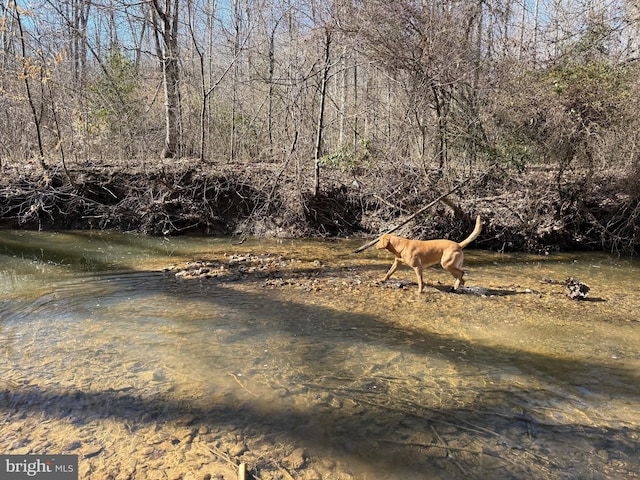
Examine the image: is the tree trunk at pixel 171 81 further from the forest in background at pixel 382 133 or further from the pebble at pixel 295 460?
the pebble at pixel 295 460

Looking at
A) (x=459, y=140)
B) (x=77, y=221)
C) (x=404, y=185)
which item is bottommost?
(x=77, y=221)

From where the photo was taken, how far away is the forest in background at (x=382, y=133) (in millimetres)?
10219

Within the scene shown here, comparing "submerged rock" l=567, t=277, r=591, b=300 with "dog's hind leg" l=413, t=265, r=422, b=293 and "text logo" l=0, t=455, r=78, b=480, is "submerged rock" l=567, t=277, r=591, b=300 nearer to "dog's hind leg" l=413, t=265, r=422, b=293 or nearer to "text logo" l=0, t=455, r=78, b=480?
"dog's hind leg" l=413, t=265, r=422, b=293

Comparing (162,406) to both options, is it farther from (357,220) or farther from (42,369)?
(357,220)

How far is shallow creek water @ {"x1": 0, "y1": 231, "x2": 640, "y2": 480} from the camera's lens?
3191 mm

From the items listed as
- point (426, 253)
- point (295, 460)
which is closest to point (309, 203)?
point (426, 253)

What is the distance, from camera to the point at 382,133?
1226 centimetres

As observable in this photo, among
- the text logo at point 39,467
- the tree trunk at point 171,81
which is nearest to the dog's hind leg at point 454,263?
the text logo at point 39,467

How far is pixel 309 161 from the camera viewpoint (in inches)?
547

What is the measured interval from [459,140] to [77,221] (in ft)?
Answer: 38.8

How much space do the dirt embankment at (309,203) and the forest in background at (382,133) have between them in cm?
5

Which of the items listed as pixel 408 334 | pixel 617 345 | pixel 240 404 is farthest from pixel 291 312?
pixel 617 345

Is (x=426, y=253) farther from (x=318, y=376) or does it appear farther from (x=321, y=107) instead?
(x=321, y=107)

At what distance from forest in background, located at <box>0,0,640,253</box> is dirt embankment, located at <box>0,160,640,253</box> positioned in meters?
0.05
